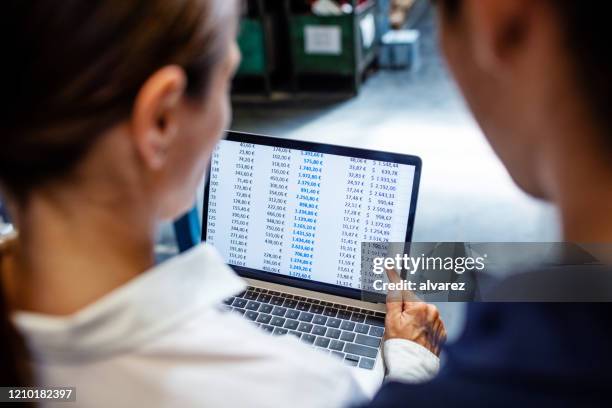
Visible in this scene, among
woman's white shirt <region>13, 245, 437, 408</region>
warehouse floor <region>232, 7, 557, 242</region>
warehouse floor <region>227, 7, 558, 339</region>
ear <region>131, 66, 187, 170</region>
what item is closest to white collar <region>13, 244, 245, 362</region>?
woman's white shirt <region>13, 245, 437, 408</region>

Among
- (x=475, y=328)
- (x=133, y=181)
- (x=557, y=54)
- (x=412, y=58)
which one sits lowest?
(x=412, y=58)

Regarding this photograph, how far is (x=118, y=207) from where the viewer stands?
0.54 m

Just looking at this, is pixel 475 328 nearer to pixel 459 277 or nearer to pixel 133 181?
pixel 133 181

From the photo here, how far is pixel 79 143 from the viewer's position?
488 millimetres

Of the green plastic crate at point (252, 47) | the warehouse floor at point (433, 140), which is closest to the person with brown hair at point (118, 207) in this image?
the warehouse floor at point (433, 140)

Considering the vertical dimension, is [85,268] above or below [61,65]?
below

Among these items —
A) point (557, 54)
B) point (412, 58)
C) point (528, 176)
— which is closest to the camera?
point (557, 54)

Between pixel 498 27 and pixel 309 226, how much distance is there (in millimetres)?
636

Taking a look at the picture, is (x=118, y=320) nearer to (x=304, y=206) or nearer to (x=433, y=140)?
(x=304, y=206)

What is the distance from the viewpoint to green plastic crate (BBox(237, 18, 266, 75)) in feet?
14.1

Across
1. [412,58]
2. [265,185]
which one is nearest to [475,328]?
[265,185]

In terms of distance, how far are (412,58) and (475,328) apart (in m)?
4.90

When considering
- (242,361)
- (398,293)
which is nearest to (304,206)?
(398,293)

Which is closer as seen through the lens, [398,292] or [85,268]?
[85,268]
